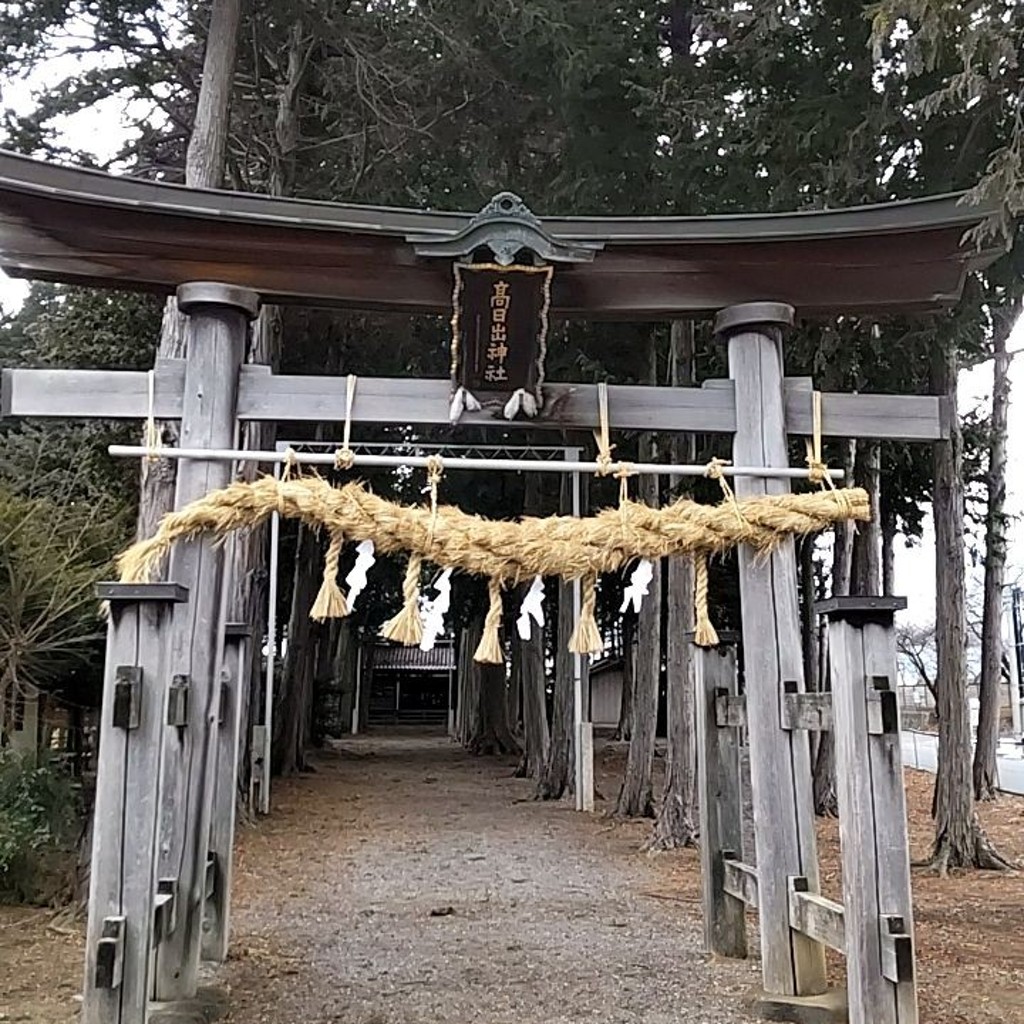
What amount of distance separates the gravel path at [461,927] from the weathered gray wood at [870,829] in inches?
36.8

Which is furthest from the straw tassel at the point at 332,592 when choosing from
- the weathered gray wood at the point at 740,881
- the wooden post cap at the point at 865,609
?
the weathered gray wood at the point at 740,881

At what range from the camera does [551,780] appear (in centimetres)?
1366

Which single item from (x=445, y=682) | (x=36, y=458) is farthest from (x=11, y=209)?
(x=445, y=682)

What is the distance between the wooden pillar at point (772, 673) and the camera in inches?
178

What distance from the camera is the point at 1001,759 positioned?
19078 millimetres

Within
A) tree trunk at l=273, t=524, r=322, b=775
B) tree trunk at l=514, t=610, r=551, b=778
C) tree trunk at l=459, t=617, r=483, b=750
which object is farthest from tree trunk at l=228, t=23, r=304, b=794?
tree trunk at l=459, t=617, r=483, b=750

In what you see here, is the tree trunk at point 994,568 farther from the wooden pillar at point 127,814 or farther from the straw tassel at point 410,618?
the wooden pillar at point 127,814

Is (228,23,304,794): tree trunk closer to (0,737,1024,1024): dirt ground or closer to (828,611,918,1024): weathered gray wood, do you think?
(0,737,1024,1024): dirt ground

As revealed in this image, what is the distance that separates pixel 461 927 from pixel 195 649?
9.38ft

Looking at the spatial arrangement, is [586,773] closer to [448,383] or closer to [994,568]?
[994,568]

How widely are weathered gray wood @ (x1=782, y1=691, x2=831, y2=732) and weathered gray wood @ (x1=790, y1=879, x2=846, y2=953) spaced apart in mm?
676

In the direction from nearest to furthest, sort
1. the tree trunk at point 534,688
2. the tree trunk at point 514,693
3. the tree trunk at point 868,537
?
the tree trunk at point 868,537
the tree trunk at point 534,688
the tree trunk at point 514,693

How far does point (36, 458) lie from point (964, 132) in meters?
8.47

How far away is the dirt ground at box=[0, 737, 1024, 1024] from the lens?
4.69 m
